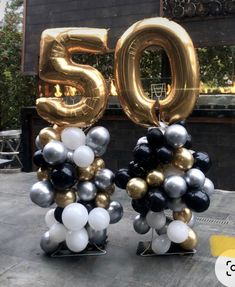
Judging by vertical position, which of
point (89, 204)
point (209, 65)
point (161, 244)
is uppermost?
point (209, 65)

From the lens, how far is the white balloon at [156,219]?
4.91 metres

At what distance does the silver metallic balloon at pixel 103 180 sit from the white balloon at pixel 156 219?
2.04 feet

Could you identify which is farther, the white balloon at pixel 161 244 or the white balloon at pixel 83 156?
the white balloon at pixel 161 244

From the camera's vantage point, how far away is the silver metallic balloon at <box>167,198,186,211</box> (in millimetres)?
4807

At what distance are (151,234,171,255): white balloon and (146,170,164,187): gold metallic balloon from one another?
0.75m

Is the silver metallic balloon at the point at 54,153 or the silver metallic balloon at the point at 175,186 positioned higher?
the silver metallic balloon at the point at 54,153

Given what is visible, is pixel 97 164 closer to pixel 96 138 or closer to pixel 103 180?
pixel 103 180

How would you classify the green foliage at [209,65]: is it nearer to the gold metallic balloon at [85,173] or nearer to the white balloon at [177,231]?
the gold metallic balloon at [85,173]

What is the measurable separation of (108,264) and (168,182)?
1.22 meters

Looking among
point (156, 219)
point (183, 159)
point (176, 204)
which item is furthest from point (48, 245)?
point (183, 159)

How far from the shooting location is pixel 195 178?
4.71 m

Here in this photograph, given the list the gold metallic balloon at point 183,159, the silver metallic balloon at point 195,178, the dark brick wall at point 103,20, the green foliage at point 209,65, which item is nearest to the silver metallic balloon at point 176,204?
the silver metallic balloon at point 195,178

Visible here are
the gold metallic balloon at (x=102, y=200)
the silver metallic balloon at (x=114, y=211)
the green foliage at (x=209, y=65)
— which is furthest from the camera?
the green foliage at (x=209, y=65)

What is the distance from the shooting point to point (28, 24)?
37.2 feet
